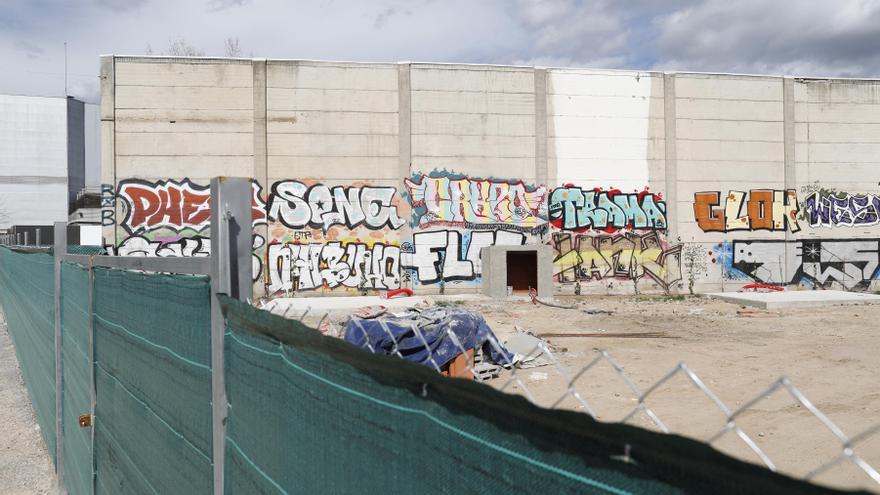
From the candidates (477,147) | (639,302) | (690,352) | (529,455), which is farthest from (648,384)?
(477,147)

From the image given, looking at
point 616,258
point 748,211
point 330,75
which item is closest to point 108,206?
point 330,75

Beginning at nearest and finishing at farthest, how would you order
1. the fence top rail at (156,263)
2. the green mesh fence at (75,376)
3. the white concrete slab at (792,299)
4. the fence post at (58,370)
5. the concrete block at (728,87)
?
the fence top rail at (156,263), the green mesh fence at (75,376), the fence post at (58,370), the white concrete slab at (792,299), the concrete block at (728,87)

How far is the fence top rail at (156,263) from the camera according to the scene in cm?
281

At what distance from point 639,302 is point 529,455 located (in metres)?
22.0

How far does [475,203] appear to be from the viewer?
2347 centimetres

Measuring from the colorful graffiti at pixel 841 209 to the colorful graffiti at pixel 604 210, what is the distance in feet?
19.5

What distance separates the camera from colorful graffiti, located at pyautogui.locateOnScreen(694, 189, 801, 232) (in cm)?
2486

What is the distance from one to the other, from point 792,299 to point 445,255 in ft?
35.1

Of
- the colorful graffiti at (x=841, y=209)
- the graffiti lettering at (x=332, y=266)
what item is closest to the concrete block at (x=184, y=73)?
the graffiti lettering at (x=332, y=266)

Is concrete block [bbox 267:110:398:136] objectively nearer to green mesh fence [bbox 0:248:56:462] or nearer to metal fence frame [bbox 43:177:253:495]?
green mesh fence [bbox 0:248:56:462]

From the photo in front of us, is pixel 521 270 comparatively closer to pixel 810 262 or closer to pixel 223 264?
pixel 810 262

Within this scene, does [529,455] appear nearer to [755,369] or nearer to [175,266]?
[175,266]

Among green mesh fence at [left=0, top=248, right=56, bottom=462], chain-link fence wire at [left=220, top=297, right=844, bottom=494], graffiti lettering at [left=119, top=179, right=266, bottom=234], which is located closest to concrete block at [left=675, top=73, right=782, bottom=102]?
graffiti lettering at [left=119, top=179, right=266, bottom=234]

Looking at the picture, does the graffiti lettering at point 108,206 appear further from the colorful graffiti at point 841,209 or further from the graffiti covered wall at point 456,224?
the colorful graffiti at point 841,209
